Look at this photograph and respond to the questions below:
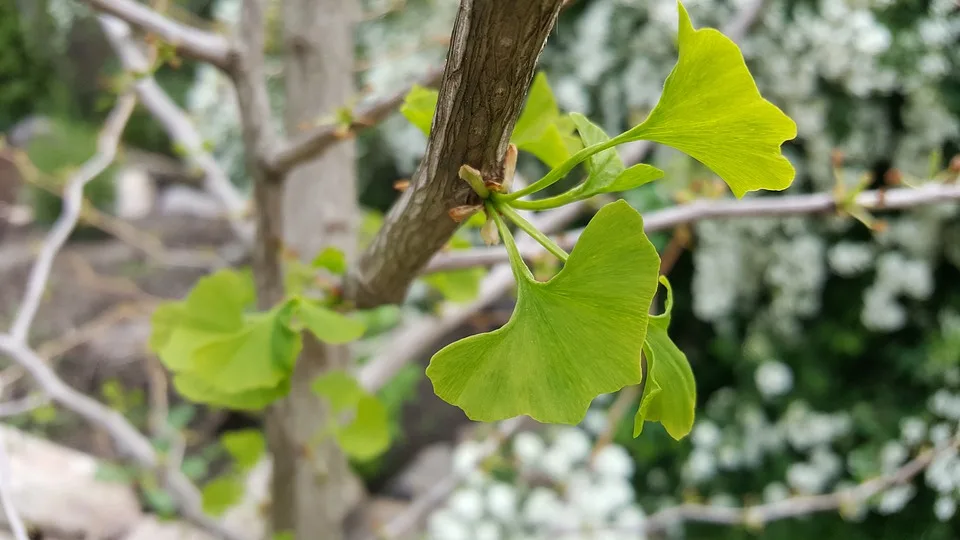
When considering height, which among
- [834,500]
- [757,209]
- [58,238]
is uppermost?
[58,238]

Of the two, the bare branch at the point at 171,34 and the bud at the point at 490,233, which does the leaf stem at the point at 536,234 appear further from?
the bare branch at the point at 171,34

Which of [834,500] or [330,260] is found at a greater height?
[330,260]

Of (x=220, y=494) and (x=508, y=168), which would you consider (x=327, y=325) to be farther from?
(x=220, y=494)

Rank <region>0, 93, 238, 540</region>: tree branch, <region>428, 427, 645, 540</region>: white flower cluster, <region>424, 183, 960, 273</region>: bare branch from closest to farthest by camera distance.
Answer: <region>424, 183, 960, 273</region>: bare branch → <region>0, 93, 238, 540</region>: tree branch → <region>428, 427, 645, 540</region>: white flower cluster

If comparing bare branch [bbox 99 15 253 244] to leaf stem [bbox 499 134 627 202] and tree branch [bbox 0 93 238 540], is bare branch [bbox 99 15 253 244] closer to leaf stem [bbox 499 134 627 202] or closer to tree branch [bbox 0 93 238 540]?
tree branch [bbox 0 93 238 540]

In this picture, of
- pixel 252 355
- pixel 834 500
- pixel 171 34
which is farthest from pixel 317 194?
pixel 834 500

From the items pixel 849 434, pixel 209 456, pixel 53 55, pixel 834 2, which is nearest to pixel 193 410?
pixel 209 456

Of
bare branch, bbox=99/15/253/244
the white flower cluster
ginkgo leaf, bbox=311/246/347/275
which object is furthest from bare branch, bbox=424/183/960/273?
the white flower cluster

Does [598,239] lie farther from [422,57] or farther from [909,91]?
[422,57]
